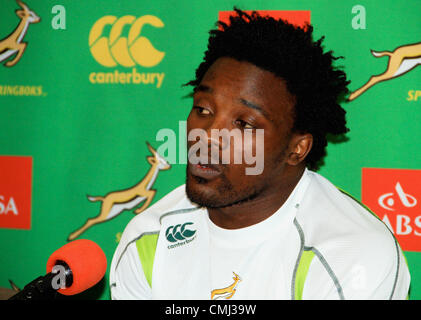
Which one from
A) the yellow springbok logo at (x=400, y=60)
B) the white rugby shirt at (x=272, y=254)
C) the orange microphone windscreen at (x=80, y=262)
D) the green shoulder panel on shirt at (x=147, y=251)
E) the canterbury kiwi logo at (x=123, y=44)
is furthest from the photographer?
the canterbury kiwi logo at (x=123, y=44)

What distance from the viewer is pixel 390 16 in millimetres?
1276

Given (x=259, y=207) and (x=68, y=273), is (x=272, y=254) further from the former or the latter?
(x=68, y=273)

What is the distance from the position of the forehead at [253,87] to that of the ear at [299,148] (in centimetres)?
8

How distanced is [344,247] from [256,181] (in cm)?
25

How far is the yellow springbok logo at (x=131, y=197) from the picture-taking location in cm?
147

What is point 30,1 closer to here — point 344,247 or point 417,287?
point 344,247

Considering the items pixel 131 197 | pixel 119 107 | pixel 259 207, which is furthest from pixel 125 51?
pixel 259 207

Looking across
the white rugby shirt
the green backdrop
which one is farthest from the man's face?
the green backdrop

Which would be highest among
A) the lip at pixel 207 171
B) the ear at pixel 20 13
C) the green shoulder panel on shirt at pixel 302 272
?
the ear at pixel 20 13

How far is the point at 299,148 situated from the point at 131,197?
70 cm

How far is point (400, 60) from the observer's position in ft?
4.21

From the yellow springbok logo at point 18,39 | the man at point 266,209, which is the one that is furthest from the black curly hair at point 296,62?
the yellow springbok logo at point 18,39

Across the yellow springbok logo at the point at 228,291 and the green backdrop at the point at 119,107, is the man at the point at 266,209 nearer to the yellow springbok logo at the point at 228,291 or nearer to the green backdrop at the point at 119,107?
the yellow springbok logo at the point at 228,291
